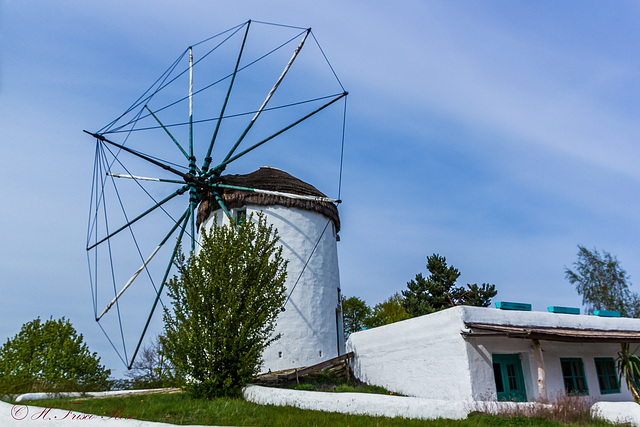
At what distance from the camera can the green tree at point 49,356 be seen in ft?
71.5

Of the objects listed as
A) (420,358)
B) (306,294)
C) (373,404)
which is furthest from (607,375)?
(306,294)

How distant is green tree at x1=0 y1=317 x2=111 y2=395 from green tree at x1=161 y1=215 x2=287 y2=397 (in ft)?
38.0

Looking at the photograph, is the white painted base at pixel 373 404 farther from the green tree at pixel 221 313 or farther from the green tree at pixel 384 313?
the green tree at pixel 384 313

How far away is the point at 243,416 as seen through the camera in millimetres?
9039

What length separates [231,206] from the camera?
18.4 metres

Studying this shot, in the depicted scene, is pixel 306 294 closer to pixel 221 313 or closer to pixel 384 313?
pixel 221 313

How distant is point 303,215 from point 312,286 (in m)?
2.80

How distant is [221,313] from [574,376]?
10796 mm

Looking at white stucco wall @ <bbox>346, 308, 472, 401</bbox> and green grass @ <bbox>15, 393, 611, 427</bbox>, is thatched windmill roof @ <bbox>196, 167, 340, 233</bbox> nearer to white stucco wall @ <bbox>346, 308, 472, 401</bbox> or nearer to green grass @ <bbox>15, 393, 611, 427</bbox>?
white stucco wall @ <bbox>346, 308, 472, 401</bbox>

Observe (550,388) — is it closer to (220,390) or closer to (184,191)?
(220,390)

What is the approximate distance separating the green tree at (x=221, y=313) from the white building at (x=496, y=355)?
15.2ft

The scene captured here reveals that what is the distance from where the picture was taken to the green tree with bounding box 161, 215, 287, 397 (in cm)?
1156

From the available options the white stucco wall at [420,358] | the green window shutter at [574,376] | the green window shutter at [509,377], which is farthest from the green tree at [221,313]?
the green window shutter at [574,376]

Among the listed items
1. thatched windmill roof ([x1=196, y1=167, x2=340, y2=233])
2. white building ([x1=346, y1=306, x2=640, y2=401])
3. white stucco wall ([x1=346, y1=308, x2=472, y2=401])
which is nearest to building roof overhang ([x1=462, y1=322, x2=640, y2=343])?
white building ([x1=346, y1=306, x2=640, y2=401])
